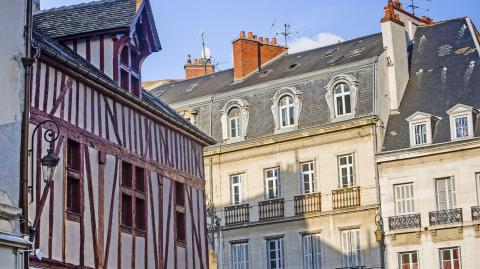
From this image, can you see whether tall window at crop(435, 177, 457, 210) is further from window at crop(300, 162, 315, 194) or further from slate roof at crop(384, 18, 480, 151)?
window at crop(300, 162, 315, 194)

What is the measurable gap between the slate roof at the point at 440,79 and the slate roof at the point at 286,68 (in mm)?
1671

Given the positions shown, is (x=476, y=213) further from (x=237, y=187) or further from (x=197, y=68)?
Result: (x=197, y=68)

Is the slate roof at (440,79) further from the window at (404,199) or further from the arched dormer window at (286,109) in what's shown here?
the arched dormer window at (286,109)

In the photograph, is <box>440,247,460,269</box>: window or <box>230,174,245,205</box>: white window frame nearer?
<box>440,247,460,269</box>: window

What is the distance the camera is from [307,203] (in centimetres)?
3384

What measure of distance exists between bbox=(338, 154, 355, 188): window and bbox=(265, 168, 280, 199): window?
98.2 inches

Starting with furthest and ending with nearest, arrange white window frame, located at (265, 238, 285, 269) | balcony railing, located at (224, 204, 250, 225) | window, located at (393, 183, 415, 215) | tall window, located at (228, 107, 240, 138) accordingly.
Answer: tall window, located at (228, 107, 240, 138), balcony railing, located at (224, 204, 250, 225), white window frame, located at (265, 238, 285, 269), window, located at (393, 183, 415, 215)

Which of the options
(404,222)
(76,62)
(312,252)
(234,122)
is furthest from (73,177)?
(234,122)

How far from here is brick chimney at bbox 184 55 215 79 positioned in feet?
149

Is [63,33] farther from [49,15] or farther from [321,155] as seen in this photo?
[321,155]

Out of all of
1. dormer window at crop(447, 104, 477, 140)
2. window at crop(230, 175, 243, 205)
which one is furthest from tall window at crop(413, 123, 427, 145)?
window at crop(230, 175, 243, 205)

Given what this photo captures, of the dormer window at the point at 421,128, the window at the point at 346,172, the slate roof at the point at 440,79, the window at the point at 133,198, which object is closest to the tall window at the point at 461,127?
the slate roof at the point at 440,79

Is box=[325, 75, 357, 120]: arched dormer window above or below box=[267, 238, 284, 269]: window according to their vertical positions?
above

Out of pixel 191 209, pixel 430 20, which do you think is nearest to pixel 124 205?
pixel 191 209
